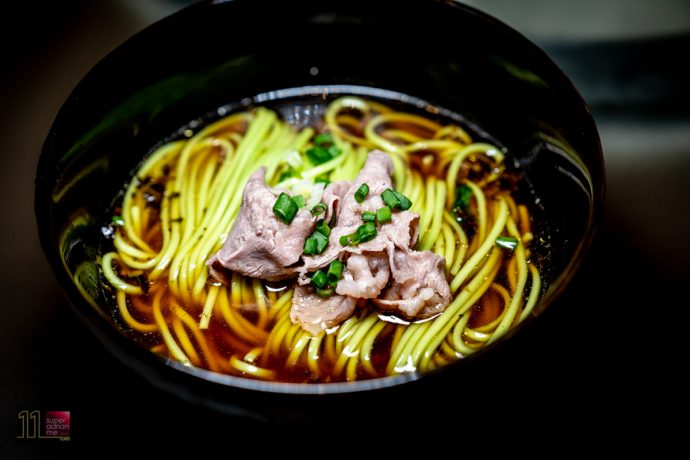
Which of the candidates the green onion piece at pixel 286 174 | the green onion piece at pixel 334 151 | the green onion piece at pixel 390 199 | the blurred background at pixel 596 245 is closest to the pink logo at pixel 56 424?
the blurred background at pixel 596 245

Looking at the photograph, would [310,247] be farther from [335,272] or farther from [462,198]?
[462,198]

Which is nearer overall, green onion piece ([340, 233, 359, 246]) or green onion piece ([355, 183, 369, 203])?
green onion piece ([340, 233, 359, 246])

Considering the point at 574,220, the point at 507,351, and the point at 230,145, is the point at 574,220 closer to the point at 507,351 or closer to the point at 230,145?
the point at 507,351

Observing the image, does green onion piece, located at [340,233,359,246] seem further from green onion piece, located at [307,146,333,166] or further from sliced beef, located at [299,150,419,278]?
green onion piece, located at [307,146,333,166]

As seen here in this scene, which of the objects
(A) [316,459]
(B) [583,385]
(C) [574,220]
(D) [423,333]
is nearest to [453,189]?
(C) [574,220]

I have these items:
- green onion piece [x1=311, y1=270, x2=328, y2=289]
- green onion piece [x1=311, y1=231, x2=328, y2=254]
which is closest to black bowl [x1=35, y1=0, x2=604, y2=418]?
green onion piece [x1=311, y1=270, x2=328, y2=289]

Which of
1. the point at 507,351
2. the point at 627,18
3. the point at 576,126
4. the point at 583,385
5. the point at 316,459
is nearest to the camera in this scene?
the point at 507,351

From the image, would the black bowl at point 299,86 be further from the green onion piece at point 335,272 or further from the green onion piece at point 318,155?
the green onion piece at point 335,272
